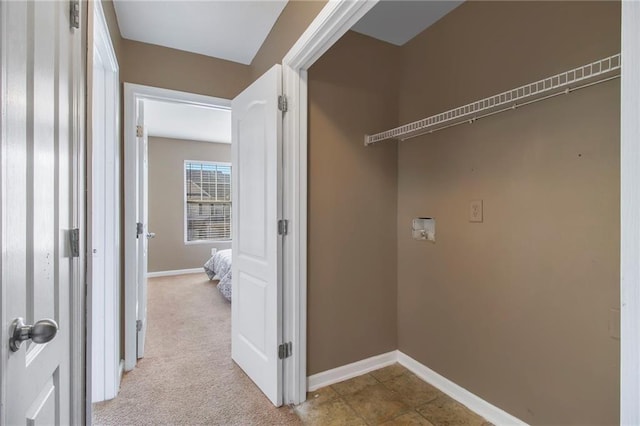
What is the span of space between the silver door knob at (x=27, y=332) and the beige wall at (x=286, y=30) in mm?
1700

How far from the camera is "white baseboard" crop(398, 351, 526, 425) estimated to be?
1.73 m

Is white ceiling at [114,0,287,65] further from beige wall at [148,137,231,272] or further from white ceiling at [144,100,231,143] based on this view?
beige wall at [148,137,231,272]

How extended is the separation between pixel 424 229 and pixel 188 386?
6.50 ft

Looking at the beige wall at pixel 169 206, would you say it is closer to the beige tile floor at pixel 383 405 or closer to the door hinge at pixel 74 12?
the beige tile floor at pixel 383 405

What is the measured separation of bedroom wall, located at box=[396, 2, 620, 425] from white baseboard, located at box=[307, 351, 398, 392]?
0.70ft

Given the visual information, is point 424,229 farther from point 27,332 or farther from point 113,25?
point 113,25

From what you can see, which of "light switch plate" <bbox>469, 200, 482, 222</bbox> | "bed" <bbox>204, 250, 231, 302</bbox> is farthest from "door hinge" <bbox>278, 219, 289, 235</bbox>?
"bed" <bbox>204, 250, 231, 302</bbox>

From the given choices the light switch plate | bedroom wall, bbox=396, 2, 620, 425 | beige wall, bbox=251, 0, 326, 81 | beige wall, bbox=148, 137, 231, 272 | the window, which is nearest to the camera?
bedroom wall, bbox=396, 2, 620, 425

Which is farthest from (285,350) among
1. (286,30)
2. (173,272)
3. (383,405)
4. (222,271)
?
(173,272)

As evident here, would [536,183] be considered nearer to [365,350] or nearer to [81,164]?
[365,350]

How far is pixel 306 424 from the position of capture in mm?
1729

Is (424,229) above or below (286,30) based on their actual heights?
below
